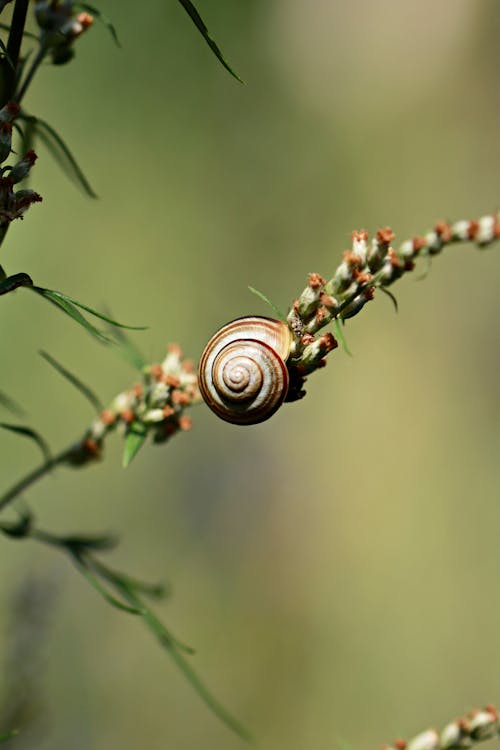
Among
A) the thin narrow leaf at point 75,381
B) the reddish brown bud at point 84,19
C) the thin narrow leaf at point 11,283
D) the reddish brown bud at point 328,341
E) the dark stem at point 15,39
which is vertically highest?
the reddish brown bud at point 84,19

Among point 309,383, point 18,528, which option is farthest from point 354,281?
point 309,383

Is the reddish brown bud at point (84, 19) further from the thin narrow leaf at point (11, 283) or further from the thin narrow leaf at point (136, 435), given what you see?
the thin narrow leaf at point (136, 435)

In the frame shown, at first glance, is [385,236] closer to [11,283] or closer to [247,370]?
[247,370]

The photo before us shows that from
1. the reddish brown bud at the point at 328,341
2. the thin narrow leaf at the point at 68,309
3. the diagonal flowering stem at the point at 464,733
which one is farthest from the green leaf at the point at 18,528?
the diagonal flowering stem at the point at 464,733

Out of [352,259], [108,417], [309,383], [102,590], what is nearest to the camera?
[352,259]

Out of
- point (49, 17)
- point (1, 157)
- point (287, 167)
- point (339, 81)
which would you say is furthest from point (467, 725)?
point (339, 81)

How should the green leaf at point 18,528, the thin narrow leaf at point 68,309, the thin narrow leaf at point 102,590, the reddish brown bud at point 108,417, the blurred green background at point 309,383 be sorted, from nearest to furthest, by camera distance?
the thin narrow leaf at point 68,309 → the thin narrow leaf at point 102,590 → the green leaf at point 18,528 → the reddish brown bud at point 108,417 → the blurred green background at point 309,383
